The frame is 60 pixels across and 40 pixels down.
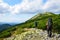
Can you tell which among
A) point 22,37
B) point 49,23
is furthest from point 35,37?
point 49,23

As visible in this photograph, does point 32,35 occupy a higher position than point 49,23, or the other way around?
point 49,23

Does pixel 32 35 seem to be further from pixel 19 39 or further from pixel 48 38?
pixel 48 38

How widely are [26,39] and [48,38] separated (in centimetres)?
864

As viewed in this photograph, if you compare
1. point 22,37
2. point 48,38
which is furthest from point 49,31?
point 22,37

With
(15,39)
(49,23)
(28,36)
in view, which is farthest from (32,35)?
(49,23)

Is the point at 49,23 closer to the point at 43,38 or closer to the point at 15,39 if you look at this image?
the point at 43,38

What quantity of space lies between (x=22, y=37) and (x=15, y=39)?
284 cm

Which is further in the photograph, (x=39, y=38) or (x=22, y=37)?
(x=22, y=37)

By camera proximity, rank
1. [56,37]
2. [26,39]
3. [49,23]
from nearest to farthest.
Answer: [49,23], [56,37], [26,39]

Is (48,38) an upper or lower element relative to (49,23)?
lower

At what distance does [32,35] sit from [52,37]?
9167 millimetres

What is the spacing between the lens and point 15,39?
211ft

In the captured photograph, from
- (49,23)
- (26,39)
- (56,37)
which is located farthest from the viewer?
(26,39)

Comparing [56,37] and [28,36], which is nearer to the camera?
[56,37]
